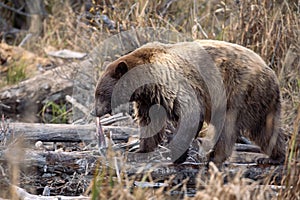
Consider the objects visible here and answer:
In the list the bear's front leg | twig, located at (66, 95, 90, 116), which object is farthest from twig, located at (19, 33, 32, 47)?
the bear's front leg

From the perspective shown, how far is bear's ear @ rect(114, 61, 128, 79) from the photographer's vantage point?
5723 millimetres

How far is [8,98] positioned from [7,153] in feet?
14.0

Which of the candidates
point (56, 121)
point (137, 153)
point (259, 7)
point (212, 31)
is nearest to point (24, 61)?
point (56, 121)

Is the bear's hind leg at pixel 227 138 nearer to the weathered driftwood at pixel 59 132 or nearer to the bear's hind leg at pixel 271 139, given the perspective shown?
the bear's hind leg at pixel 271 139

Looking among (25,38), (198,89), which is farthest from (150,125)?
(25,38)

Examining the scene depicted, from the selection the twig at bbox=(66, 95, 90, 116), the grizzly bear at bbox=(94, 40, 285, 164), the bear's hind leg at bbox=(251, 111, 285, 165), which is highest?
the grizzly bear at bbox=(94, 40, 285, 164)

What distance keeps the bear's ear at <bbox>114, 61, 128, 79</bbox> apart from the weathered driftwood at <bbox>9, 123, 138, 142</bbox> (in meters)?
1.13

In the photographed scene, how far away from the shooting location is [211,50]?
19.4 ft

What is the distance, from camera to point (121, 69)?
18.9 feet

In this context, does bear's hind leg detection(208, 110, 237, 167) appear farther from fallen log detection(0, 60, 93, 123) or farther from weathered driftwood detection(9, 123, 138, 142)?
fallen log detection(0, 60, 93, 123)

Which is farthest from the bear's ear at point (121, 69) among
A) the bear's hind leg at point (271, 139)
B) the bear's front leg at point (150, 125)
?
the bear's hind leg at point (271, 139)

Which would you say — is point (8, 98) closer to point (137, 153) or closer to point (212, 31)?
point (212, 31)

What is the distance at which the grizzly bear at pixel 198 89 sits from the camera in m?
5.77

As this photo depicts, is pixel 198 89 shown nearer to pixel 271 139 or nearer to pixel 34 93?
pixel 271 139
